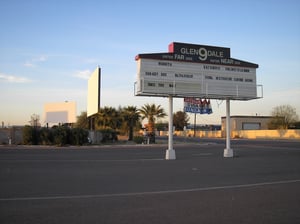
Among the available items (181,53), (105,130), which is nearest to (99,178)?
(181,53)

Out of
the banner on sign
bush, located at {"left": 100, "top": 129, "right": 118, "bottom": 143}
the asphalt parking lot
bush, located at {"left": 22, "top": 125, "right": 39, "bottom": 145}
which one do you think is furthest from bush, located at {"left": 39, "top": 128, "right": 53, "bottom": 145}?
the asphalt parking lot

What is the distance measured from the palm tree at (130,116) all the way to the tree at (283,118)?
1805 inches

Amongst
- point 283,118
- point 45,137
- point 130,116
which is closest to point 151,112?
point 130,116

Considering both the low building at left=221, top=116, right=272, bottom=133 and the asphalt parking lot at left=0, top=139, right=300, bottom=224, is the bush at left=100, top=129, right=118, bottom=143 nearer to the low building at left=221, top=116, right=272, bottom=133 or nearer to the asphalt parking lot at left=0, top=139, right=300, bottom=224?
the asphalt parking lot at left=0, top=139, right=300, bottom=224

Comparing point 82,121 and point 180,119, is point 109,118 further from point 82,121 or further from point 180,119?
point 180,119

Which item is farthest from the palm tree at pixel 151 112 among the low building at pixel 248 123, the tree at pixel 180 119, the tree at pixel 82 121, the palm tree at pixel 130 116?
the tree at pixel 180 119

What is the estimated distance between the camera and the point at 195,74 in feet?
76.4

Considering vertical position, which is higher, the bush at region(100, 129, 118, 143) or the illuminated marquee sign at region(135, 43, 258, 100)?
the illuminated marquee sign at region(135, 43, 258, 100)

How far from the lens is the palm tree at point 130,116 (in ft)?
189

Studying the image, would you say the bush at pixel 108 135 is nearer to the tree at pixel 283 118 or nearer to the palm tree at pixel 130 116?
the palm tree at pixel 130 116

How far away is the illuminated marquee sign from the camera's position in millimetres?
21984

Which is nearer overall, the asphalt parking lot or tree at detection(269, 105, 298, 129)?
the asphalt parking lot

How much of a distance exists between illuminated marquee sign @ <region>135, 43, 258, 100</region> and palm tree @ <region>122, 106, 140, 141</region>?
33.9 metres

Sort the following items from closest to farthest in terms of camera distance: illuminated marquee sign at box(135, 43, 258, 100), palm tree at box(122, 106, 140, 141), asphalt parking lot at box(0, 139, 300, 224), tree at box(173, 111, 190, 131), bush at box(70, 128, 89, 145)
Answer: asphalt parking lot at box(0, 139, 300, 224)
illuminated marquee sign at box(135, 43, 258, 100)
bush at box(70, 128, 89, 145)
palm tree at box(122, 106, 140, 141)
tree at box(173, 111, 190, 131)
